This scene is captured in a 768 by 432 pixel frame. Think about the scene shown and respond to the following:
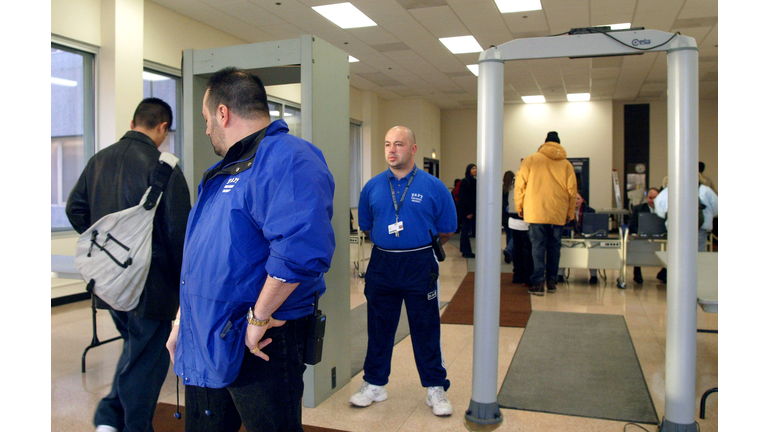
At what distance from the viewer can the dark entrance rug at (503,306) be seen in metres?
5.18

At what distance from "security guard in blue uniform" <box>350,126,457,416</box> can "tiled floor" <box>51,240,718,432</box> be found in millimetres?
149

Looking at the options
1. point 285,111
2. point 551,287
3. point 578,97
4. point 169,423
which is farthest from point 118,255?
point 578,97

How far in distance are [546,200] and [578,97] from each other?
10076mm

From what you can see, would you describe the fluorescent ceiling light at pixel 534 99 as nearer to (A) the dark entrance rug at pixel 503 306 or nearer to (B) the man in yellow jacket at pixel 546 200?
(A) the dark entrance rug at pixel 503 306

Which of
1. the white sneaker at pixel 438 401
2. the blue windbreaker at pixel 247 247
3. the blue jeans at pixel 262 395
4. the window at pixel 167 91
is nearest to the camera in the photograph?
the blue windbreaker at pixel 247 247

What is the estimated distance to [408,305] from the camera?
3.00 m

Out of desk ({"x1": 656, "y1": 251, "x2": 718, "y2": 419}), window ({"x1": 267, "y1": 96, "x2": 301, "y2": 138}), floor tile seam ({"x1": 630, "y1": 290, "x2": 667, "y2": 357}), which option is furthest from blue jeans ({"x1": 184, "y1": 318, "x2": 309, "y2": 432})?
window ({"x1": 267, "y1": 96, "x2": 301, "y2": 138})

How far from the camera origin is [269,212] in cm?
152

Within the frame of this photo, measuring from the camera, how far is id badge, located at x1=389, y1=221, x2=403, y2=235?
2.95 metres

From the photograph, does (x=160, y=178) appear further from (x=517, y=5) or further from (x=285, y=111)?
(x=285, y=111)

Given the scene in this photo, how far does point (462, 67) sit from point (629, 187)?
297 inches

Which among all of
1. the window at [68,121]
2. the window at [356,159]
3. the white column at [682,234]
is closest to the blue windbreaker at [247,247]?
the white column at [682,234]

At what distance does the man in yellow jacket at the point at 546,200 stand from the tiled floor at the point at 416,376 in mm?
498

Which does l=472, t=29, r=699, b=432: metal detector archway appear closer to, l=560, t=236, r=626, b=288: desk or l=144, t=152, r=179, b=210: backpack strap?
l=144, t=152, r=179, b=210: backpack strap
